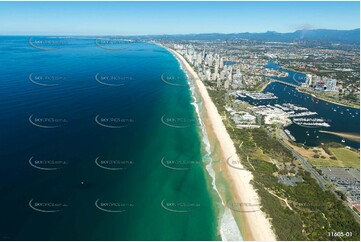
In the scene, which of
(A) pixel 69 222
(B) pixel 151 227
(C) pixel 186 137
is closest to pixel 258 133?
(C) pixel 186 137

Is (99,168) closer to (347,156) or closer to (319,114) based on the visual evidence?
(347,156)

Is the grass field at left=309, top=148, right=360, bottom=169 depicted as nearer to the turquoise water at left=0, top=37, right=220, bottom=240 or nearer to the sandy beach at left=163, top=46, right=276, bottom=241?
the sandy beach at left=163, top=46, right=276, bottom=241

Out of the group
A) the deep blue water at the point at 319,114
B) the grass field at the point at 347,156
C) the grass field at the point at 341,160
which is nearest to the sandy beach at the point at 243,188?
the grass field at the point at 341,160

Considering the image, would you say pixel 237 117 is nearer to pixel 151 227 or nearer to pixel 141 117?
pixel 141 117

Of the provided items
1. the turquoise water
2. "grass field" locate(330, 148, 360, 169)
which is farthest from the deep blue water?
the turquoise water

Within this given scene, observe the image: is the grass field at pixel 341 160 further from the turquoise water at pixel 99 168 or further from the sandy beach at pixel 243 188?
the turquoise water at pixel 99 168

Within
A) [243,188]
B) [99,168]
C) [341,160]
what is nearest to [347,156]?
[341,160]

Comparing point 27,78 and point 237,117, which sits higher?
point 27,78

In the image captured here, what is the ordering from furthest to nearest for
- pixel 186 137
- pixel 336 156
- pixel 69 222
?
1. pixel 186 137
2. pixel 336 156
3. pixel 69 222
